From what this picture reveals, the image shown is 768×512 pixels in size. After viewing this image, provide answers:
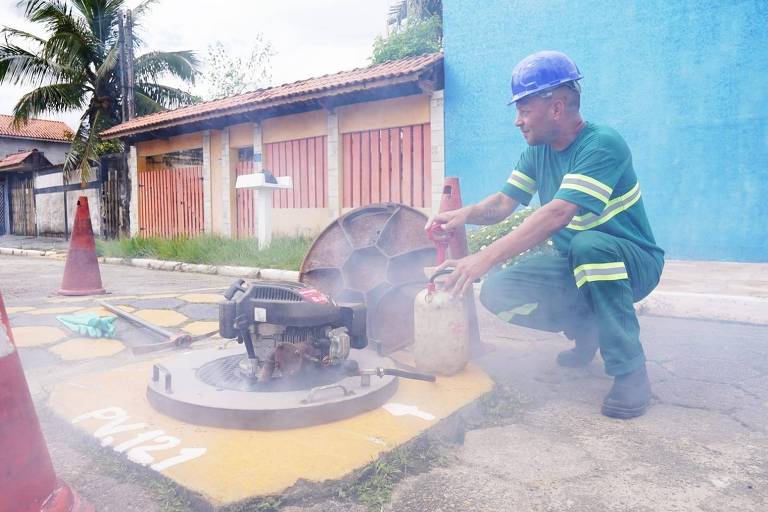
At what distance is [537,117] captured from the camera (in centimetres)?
258

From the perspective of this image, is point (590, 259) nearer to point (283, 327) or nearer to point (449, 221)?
point (449, 221)

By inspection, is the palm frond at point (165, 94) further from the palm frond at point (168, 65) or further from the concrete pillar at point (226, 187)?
the concrete pillar at point (226, 187)

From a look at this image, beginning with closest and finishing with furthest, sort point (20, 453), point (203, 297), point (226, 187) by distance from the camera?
point (20, 453)
point (203, 297)
point (226, 187)

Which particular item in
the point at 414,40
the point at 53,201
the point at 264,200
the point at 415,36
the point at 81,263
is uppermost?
the point at 415,36

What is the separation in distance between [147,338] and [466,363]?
2.24 m

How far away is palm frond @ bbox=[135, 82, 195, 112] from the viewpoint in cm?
1970

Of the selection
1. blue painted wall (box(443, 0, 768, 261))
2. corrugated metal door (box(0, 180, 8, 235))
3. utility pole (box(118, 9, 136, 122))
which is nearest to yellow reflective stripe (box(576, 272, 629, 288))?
blue painted wall (box(443, 0, 768, 261))

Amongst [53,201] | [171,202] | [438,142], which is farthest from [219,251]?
[53,201]

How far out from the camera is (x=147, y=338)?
3.87 m

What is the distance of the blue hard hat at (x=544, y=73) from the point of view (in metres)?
2.49

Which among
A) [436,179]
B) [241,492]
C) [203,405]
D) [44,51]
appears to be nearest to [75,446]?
[203,405]

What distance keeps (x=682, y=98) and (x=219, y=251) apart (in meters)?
7.07

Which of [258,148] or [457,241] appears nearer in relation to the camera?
[457,241]

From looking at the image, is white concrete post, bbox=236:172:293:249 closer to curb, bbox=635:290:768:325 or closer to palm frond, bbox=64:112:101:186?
curb, bbox=635:290:768:325
